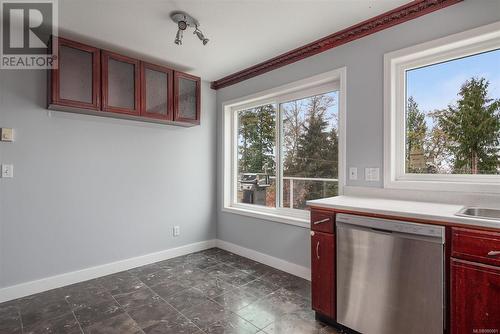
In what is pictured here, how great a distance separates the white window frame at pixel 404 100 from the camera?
1.86m

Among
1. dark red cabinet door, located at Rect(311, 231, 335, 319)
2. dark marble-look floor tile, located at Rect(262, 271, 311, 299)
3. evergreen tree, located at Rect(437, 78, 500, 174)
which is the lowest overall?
dark marble-look floor tile, located at Rect(262, 271, 311, 299)

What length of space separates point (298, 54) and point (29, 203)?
312 centimetres

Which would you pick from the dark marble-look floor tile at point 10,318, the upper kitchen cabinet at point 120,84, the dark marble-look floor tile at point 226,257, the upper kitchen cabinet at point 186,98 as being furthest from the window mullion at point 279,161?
→ the dark marble-look floor tile at point 10,318

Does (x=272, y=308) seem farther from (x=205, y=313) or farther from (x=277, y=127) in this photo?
(x=277, y=127)

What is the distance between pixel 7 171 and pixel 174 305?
1.96m

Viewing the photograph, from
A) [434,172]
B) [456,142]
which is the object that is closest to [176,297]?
[434,172]

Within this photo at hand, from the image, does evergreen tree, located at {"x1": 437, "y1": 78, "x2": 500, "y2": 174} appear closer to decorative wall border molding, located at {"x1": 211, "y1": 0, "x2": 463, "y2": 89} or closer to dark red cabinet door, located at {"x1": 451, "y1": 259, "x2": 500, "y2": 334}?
decorative wall border molding, located at {"x1": 211, "y1": 0, "x2": 463, "y2": 89}

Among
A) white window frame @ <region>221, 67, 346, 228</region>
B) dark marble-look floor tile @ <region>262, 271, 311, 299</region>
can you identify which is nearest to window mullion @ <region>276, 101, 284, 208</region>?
white window frame @ <region>221, 67, 346, 228</region>

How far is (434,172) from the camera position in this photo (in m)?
2.15

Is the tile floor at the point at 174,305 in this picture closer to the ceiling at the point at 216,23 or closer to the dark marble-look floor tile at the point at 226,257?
the dark marble-look floor tile at the point at 226,257

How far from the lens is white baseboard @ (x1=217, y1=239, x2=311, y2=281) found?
284 cm

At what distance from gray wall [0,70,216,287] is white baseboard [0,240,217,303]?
0.06 meters

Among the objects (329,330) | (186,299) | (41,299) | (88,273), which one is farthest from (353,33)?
(41,299)

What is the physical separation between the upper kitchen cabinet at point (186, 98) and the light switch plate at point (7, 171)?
1.67 metres
